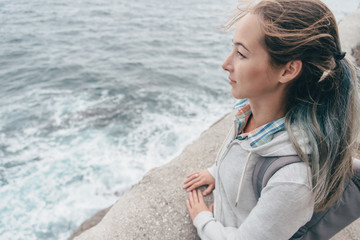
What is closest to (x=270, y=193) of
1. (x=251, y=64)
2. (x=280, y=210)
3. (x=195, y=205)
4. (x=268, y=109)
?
(x=280, y=210)

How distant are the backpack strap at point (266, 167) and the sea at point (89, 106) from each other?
45.3 inches

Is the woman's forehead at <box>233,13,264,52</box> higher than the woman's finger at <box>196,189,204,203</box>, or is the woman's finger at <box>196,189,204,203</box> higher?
the woman's forehead at <box>233,13,264,52</box>

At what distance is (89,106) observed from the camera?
28.8 feet

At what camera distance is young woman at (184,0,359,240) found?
1263 millimetres

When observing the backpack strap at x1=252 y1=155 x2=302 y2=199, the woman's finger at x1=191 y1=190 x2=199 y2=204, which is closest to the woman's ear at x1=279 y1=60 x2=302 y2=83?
the backpack strap at x1=252 y1=155 x2=302 y2=199

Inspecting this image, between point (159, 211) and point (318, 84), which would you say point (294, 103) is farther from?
point (159, 211)

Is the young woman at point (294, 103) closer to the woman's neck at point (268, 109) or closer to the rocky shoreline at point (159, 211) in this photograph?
the woman's neck at point (268, 109)

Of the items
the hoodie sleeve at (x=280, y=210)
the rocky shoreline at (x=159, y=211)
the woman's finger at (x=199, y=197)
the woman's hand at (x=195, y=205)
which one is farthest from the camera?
the rocky shoreline at (x=159, y=211)

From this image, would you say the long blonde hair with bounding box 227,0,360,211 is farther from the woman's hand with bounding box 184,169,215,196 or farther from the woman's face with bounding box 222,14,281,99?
the woman's hand with bounding box 184,169,215,196

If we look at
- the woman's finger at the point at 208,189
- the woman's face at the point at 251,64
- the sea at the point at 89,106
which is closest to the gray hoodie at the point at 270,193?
the woman's face at the point at 251,64

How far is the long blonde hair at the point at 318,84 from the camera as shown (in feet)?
4.17

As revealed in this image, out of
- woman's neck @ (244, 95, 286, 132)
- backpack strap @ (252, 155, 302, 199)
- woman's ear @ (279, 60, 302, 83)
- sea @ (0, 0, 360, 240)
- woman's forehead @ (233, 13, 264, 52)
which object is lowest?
sea @ (0, 0, 360, 240)

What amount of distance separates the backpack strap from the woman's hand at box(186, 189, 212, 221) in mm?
906

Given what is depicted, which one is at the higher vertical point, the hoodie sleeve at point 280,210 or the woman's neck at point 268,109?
the woman's neck at point 268,109
